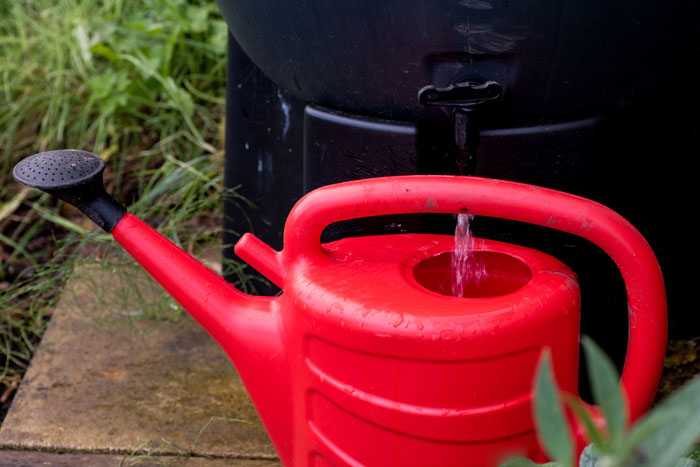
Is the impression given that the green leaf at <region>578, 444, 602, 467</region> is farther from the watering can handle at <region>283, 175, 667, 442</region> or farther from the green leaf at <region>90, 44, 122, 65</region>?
the green leaf at <region>90, 44, 122, 65</region>

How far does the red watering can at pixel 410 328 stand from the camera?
2.83 feet

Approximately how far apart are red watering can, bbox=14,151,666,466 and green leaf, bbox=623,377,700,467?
17.0 inches

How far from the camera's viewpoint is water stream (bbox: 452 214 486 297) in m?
1.03

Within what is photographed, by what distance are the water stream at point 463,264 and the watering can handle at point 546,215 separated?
14 cm

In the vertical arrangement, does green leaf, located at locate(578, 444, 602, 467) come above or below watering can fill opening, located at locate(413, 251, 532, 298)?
above

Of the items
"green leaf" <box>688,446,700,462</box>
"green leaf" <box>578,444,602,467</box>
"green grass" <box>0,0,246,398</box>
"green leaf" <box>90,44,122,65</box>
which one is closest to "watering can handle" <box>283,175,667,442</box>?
"green leaf" <box>688,446,700,462</box>

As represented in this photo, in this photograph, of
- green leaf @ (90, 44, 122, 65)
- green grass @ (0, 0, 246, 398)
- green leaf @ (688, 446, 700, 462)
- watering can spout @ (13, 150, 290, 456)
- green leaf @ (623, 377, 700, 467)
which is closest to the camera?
green leaf @ (623, 377, 700, 467)

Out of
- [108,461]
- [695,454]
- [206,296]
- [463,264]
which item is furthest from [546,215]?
[108,461]

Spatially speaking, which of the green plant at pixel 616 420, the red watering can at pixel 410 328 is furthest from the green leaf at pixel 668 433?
the red watering can at pixel 410 328

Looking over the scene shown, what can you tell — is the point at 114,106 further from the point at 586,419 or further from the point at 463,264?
the point at 586,419

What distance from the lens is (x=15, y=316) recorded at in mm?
1761

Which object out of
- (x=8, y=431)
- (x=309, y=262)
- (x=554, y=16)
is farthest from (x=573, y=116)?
(x=8, y=431)

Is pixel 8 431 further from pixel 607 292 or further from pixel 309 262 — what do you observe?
pixel 607 292

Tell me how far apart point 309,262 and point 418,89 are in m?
0.26
